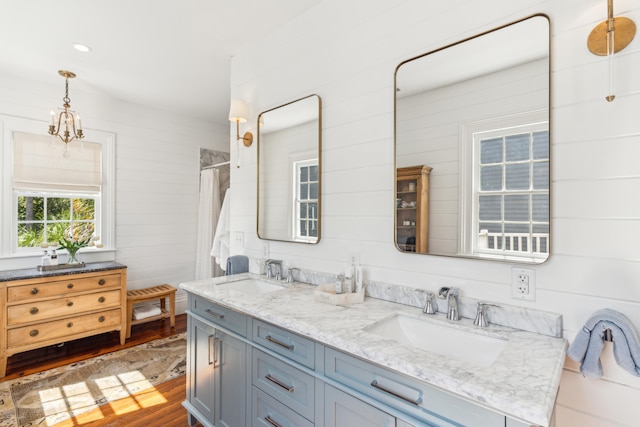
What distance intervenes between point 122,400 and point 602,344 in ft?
9.49

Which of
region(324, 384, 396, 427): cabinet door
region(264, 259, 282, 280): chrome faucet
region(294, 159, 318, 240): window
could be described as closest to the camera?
region(324, 384, 396, 427): cabinet door

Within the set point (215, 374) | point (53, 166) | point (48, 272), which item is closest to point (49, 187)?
point (53, 166)

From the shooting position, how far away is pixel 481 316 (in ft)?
4.31

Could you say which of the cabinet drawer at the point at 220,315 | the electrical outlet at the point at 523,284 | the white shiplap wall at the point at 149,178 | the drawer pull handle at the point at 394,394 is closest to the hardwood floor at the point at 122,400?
the white shiplap wall at the point at 149,178

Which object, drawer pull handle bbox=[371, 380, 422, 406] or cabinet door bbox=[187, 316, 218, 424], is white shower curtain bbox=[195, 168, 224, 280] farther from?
drawer pull handle bbox=[371, 380, 422, 406]

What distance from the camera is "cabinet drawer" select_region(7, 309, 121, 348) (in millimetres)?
2840

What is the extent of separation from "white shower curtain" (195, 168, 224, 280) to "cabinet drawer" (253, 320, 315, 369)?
305 centimetres

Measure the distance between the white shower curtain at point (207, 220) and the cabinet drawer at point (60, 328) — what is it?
47.8 inches

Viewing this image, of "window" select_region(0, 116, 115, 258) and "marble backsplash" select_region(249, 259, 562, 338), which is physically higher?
"window" select_region(0, 116, 115, 258)

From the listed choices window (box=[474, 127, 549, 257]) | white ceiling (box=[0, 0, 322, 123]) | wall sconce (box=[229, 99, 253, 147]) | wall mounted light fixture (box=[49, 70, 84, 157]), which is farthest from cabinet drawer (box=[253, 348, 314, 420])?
wall mounted light fixture (box=[49, 70, 84, 157])

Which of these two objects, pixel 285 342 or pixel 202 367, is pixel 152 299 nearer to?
pixel 202 367

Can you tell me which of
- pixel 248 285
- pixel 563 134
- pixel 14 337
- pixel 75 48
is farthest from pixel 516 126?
pixel 14 337

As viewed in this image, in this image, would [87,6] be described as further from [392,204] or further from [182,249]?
[182,249]

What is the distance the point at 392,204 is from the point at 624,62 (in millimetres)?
1013
